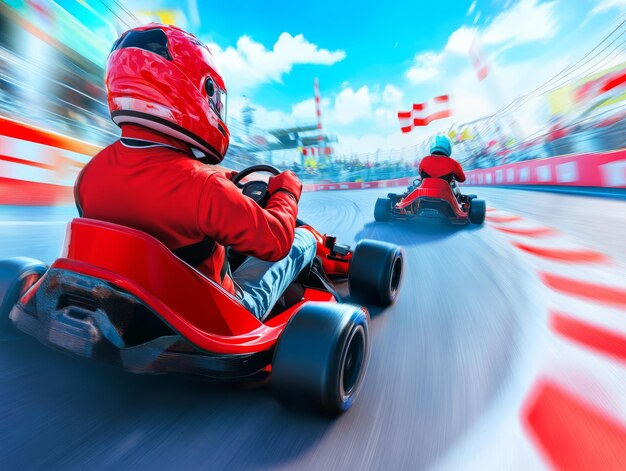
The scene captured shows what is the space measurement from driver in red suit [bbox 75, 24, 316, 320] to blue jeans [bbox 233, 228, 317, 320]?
1.28 ft

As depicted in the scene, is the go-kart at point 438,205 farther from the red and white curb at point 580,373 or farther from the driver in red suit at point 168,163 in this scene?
the driver in red suit at point 168,163

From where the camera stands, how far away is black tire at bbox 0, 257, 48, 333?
4.88 ft

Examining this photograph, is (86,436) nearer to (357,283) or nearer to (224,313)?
(224,313)

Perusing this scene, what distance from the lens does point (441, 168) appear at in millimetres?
5270

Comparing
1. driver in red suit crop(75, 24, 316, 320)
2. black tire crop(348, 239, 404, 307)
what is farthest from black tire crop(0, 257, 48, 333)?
black tire crop(348, 239, 404, 307)

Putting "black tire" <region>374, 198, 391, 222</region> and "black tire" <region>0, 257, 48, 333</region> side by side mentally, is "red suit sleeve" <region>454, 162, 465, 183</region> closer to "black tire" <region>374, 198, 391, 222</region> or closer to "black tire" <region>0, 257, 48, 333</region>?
"black tire" <region>374, 198, 391, 222</region>

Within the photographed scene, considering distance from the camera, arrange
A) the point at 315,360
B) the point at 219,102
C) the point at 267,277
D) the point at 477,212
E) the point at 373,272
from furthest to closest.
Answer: the point at 477,212 → the point at 373,272 → the point at 267,277 → the point at 219,102 → the point at 315,360

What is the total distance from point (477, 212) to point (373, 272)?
3.58 meters

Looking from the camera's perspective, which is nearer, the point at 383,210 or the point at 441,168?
the point at 441,168

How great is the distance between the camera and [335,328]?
4.06 feet

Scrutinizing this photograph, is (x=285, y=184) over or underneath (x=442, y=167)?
over

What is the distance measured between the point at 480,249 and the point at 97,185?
142 inches

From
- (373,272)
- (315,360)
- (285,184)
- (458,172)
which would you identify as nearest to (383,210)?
(458,172)

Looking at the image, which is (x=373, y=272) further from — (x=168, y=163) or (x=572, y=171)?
(x=572, y=171)
